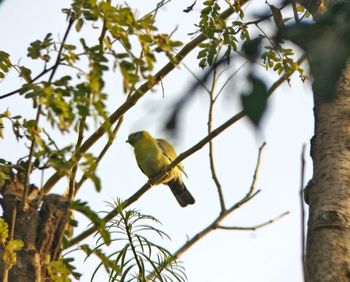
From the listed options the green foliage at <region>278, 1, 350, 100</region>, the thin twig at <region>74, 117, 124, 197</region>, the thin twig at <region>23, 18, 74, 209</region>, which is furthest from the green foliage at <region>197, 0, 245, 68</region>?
the green foliage at <region>278, 1, 350, 100</region>

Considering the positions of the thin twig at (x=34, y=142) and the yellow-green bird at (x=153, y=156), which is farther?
the yellow-green bird at (x=153, y=156)

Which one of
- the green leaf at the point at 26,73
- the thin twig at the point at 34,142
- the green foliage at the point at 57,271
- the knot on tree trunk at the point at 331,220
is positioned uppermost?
the green leaf at the point at 26,73

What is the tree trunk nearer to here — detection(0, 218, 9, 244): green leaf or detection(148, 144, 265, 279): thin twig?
detection(0, 218, 9, 244): green leaf

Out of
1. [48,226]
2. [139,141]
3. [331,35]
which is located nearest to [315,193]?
[48,226]

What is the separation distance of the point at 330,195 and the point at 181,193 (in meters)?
7.19

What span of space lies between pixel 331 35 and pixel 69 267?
1626mm

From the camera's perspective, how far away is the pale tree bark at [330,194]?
1685mm

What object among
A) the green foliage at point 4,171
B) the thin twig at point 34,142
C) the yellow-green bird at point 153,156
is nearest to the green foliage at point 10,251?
the thin twig at point 34,142

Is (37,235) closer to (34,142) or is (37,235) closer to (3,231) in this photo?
(3,231)

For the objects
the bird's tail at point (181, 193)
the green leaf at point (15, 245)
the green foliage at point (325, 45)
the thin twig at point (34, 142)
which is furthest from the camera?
the bird's tail at point (181, 193)

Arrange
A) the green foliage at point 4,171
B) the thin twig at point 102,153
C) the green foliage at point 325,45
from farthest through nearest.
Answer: the thin twig at point 102,153 < the green foliage at point 4,171 < the green foliage at point 325,45

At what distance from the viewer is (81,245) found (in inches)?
94.3

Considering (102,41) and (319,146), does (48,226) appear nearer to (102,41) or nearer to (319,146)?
(102,41)

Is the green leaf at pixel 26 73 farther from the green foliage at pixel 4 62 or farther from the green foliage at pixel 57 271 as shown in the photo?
the green foliage at pixel 57 271
